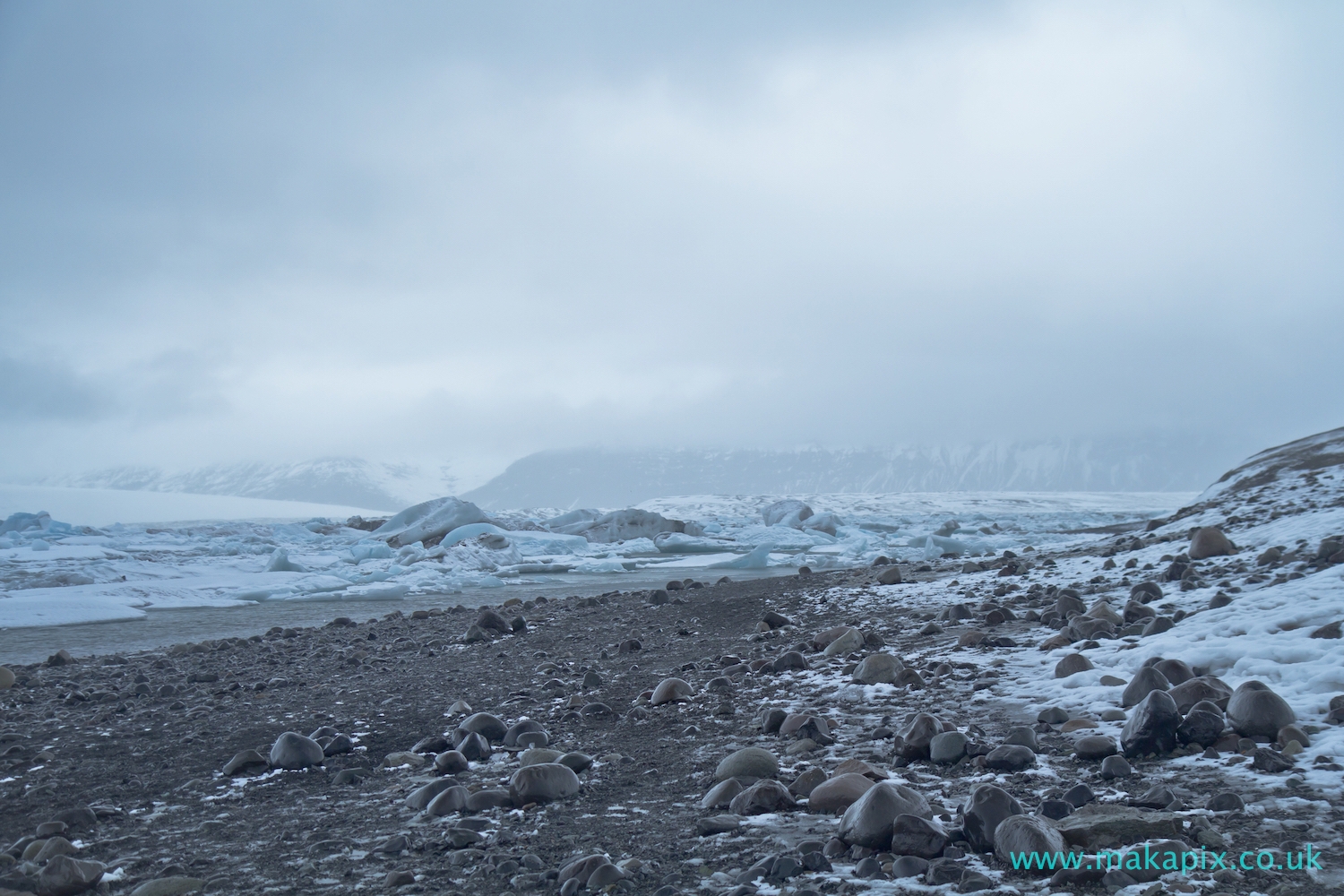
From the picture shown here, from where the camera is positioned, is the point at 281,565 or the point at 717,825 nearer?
the point at 717,825

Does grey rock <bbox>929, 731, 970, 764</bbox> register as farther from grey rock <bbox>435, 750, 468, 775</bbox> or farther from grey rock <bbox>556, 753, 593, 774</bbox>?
grey rock <bbox>435, 750, 468, 775</bbox>

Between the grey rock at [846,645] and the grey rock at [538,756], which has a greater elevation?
the grey rock at [846,645]

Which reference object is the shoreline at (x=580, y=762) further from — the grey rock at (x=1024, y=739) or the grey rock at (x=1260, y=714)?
the grey rock at (x=1260, y=714)

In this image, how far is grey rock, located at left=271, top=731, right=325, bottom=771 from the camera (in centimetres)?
375

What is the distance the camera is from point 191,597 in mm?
14828

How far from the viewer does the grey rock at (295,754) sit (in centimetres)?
375

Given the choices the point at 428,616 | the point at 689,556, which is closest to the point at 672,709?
the point at 428,616

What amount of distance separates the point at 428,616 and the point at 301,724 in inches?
231

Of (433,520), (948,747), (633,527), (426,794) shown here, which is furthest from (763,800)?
(633,527)

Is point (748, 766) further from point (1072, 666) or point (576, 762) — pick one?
point (1072, 666)

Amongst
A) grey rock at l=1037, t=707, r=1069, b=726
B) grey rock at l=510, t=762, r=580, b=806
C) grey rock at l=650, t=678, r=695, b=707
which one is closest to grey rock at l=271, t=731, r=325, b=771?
grey rock at l=510, t=762, r=580, b=806

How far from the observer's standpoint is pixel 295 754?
3.77 metres

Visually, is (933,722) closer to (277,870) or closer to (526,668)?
(277,870)

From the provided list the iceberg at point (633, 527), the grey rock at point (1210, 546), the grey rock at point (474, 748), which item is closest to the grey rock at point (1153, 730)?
the grey rock at point (474, 748)
